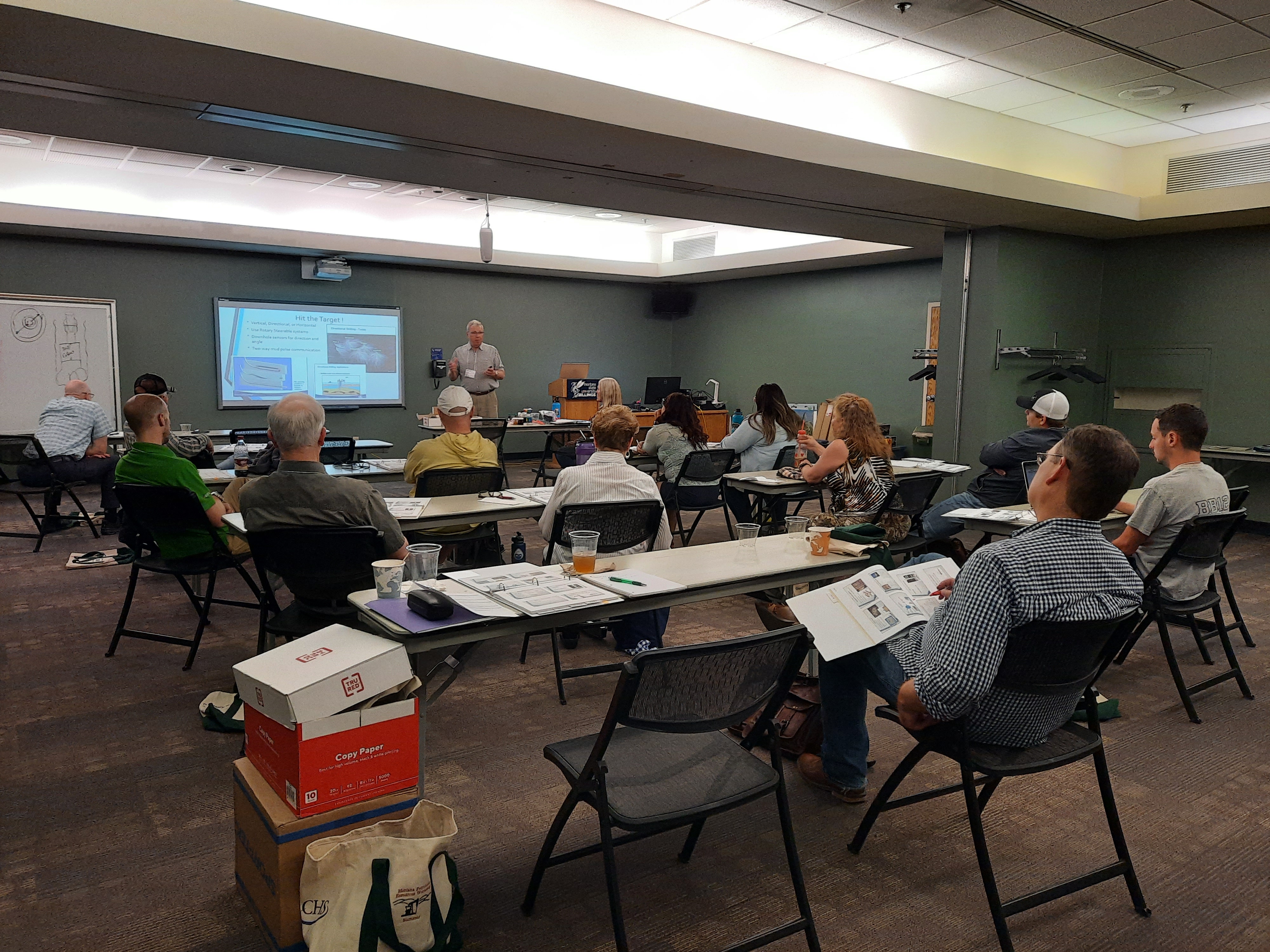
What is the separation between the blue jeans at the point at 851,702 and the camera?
2.47 metres

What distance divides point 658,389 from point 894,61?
240 inches

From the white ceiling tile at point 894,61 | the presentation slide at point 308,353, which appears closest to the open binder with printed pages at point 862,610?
the white ceiling tile at point 894,61

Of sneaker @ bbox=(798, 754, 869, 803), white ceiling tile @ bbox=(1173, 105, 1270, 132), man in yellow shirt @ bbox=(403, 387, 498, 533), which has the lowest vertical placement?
sneaker @ bbox=(798, 754, 869, 803)

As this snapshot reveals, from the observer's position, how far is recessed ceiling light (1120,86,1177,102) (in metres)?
5.92

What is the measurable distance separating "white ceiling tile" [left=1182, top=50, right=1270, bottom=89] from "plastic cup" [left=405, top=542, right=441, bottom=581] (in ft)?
19.3

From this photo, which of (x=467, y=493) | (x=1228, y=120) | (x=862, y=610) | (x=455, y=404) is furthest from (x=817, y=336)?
(x=862, y=610)

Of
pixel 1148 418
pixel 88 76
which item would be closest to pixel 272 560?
pixel 88 76

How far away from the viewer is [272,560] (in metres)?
2.95

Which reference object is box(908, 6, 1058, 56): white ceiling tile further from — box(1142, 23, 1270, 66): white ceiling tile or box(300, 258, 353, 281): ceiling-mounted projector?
box(300, 258, 353, 281): ceiling-mounted projector

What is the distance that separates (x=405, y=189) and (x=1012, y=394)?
6536mm

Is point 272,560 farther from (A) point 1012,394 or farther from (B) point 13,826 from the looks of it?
(A) point 1012,394

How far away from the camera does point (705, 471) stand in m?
6.00

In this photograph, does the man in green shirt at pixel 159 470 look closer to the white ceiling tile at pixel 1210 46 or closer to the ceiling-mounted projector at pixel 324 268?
the white ceiling tile at pixel 1210 46

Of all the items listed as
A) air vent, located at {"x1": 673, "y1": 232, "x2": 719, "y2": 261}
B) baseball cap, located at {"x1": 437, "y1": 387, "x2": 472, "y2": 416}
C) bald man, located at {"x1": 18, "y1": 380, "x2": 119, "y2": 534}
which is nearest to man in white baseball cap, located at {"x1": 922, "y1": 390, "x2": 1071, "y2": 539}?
baseball cap, located at {"x1": 437, "y1": 387, "x2": 472, "y2": 416}
